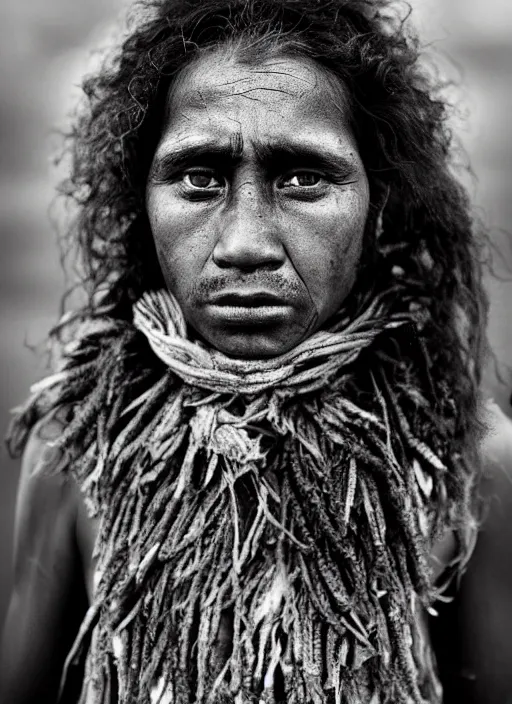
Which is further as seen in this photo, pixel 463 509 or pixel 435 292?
pixel 435 292

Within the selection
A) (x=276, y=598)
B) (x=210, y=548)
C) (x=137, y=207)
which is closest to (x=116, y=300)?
(x=137, y=207)

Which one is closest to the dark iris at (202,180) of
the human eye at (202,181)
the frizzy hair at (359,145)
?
the human eye at (202,181)

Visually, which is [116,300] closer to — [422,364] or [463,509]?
[422,364]

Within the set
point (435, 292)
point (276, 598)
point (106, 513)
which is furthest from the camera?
point (435, 292)

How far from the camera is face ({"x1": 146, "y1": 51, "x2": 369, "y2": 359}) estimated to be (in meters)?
1.17

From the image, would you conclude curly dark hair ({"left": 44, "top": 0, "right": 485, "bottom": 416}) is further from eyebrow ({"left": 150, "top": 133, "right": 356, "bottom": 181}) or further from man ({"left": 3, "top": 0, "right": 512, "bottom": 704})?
eyebrow ({"left": 150, "top": 133, "right": 356, "bottom": 181})

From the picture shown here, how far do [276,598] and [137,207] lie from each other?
0.74 metres

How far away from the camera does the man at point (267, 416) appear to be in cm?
115

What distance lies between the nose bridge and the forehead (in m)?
0.08

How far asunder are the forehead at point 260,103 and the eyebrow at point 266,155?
1 cm

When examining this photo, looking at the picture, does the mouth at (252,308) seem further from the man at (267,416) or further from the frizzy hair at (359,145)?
the frizzy hair at (359,145)

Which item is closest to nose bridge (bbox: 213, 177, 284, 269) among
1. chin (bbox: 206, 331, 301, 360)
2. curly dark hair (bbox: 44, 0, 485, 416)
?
chin (bbox: 206, 331, 301, 360)

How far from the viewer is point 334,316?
4.21ft

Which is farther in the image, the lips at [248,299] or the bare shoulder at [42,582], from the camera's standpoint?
the bare shoulder at [42,582]
